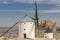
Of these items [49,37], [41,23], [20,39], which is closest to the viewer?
[20,39]

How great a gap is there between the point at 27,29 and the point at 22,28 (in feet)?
2.07

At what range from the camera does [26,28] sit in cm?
3353

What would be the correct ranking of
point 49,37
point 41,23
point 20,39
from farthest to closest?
1. point 41,23
2. point 49,37
3. point 20,39

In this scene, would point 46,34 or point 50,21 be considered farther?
point 50,21

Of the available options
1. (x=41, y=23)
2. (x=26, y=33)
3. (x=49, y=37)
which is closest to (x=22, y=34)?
(x=26, y=33)

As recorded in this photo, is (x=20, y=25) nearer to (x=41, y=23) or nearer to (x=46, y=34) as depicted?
(x=46, y=34)

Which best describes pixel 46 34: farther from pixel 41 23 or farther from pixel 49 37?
pixel 41 23

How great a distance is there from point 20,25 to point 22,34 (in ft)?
3.63

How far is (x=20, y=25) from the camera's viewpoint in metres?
33.9

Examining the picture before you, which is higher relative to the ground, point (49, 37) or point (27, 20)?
point (27, 20)

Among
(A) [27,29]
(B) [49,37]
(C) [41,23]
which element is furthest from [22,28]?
(C) [41,23]

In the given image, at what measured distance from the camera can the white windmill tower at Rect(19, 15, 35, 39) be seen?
110 feet

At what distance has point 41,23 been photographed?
55344 mm

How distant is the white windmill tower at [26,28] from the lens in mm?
33500
